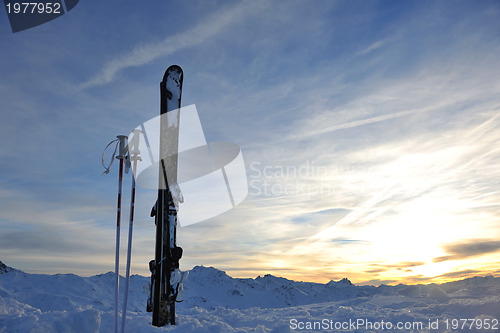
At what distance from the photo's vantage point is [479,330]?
8.33m

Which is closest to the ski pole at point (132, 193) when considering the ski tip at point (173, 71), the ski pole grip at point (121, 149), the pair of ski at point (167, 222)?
the ski pole grip at point (121, 149)

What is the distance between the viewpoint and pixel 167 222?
32.4 feet

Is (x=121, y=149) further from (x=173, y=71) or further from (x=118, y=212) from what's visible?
(x=173, y=71)

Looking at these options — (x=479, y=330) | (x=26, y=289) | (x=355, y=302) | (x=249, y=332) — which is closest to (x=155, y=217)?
(x=249, y=332)

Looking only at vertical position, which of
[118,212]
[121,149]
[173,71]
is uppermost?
[173,71]

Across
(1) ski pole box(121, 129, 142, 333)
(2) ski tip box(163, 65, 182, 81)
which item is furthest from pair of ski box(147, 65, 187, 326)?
(1) ski pole box(121, 129, 142, 333)

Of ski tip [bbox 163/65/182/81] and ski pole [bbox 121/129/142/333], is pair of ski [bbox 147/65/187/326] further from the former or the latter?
ski pole [bbox 121/129/142/333]

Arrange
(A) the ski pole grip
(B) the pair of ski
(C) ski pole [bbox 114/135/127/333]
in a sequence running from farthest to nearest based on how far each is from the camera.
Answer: (B) the pair of ski, (A) the ski pole grip, (C) ski pole [bbox 114/135/127/333]

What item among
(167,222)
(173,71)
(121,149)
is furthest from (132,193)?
(173,71)

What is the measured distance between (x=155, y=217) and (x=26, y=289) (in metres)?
128

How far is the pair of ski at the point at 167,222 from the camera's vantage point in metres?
9.64

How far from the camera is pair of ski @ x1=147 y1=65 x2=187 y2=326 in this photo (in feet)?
31.6

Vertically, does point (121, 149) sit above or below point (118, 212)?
above

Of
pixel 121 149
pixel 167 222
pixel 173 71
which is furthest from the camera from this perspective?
pixel 173 71
